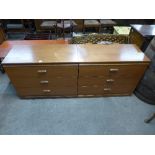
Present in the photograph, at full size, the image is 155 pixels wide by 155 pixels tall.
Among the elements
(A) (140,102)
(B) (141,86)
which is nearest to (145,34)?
(B) (141,86)

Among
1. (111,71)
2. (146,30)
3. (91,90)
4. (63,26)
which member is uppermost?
(146,30)

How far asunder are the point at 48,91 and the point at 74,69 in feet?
1.67

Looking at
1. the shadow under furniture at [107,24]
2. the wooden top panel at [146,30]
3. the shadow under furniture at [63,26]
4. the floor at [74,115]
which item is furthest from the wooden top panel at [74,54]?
the shadow under furniture at [107,24]

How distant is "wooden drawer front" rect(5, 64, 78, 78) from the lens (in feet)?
4.93

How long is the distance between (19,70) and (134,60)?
1.29 meters

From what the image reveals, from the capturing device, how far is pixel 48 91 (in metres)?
1.80

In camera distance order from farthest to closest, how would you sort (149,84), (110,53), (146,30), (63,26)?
(63,26)
(146,30)
(149,84)
(110,53)

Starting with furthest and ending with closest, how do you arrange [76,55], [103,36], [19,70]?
[103,36] → [76,55] → [19,70]

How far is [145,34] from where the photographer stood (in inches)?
71.2

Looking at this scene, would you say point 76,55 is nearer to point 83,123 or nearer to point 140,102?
point 83,123

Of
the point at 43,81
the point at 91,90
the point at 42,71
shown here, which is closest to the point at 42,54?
the point at 42,71

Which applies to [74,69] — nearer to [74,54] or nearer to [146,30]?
[74,54]

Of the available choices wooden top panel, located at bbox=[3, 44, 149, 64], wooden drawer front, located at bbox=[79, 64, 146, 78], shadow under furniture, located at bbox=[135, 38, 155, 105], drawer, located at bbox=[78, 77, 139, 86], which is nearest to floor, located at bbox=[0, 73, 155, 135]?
shadow under furniture, located at bbox=[135, 38, 155, 105]

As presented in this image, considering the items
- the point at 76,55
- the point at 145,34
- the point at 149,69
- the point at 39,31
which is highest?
the point at 145,34
